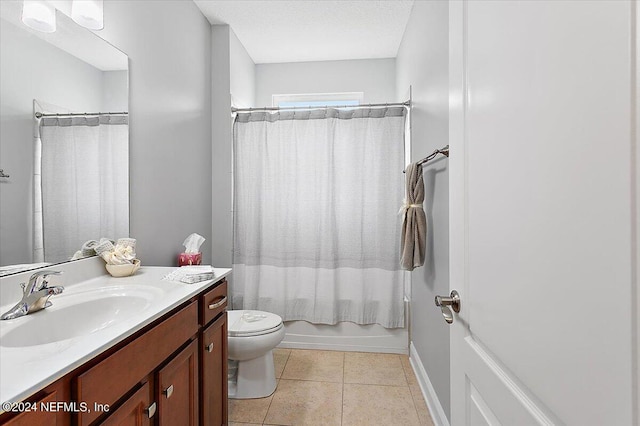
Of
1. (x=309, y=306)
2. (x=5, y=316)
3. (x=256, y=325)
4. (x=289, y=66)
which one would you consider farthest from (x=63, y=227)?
(x=289, y=66)

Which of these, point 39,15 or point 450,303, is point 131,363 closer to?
point 450,303

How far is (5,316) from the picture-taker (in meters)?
0.87

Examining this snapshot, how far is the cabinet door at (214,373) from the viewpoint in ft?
4.19

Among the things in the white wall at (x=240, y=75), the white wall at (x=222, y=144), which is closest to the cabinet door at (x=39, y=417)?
the white wall at (x=222, y=144)

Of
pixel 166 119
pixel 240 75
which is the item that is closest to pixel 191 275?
pixel 166 119

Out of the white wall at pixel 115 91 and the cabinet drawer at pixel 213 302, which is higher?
the white wall at pixel 115 91

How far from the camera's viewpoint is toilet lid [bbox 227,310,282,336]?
1.85m

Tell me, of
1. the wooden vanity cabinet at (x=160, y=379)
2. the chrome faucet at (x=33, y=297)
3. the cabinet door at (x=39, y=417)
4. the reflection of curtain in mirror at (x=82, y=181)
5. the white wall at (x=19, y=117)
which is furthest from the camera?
the reflection of curtain in mirror at (x=82, y=181)

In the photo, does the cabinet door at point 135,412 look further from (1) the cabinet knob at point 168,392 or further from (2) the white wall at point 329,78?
(2) the white wall at point 329,78

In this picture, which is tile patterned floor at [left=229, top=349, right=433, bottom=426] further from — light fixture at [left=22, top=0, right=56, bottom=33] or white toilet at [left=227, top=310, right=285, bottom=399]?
light fixture at [left=22, top=0, right=56, bottom=33]

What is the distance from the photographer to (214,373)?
1380mm

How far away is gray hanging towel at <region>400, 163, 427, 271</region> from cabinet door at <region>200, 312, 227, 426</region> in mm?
1113

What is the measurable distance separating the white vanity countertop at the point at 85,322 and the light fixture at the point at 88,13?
1084mm

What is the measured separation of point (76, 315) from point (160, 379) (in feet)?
1.18
